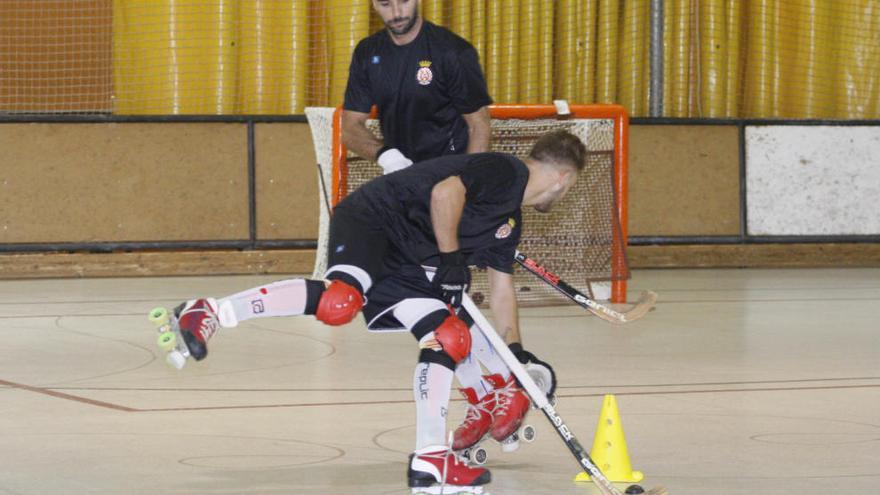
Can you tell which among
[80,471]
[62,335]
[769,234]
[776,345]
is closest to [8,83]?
[62,335]

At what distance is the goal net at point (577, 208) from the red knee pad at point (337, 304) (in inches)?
197

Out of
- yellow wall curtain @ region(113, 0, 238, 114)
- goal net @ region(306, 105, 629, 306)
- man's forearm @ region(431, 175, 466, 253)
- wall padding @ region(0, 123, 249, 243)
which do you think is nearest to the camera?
man's forearm @ region(431, 175, 466, 253)

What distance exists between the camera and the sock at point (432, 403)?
3748 mm

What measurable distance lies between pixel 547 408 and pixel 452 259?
514mm

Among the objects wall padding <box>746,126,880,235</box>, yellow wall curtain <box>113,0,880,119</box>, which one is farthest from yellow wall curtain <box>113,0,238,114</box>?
wall padding <box>746,126,880,235</box>

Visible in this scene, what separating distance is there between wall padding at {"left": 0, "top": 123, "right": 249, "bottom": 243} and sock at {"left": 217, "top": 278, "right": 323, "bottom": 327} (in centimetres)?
792

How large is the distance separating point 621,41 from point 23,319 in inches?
263

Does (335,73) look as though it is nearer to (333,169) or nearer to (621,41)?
(621,41)

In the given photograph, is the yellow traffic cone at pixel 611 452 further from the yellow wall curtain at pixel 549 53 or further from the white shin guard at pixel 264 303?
the yellow wall curtain at pixel 549 53

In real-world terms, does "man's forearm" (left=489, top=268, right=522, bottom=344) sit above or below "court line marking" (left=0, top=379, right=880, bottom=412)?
above

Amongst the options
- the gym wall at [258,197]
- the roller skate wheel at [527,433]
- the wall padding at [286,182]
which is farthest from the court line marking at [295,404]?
the wall padding at [286,182]

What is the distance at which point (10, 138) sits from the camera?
1110 cm

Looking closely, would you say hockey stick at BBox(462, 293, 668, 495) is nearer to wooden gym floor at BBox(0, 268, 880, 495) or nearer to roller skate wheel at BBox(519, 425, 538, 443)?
wooden gym floor at BBox(0, 268, 880, 495)

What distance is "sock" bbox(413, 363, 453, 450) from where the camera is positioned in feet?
12.3
